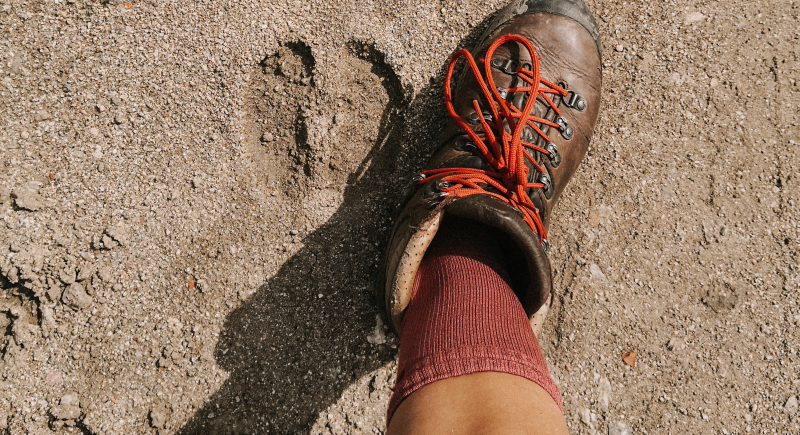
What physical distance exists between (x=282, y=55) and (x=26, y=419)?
5.09 feet

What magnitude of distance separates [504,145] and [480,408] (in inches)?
34.7

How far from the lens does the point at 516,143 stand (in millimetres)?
1524

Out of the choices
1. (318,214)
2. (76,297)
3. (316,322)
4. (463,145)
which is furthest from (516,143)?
(76,297)

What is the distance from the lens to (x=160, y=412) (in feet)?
5.27

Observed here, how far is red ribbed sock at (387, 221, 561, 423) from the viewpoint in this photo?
1.13m

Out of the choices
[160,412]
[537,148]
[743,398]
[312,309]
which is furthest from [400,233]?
[743,398]

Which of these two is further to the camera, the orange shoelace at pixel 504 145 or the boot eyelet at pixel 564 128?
the boot eyelet at pixel 564 128

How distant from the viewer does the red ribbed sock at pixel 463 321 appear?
1.13 meters

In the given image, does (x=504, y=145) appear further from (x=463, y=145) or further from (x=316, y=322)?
(x=316, y=322)

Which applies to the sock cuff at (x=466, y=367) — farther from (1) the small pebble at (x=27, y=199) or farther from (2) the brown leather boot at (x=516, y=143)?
(1) the small pebble at (x=27, y=199)

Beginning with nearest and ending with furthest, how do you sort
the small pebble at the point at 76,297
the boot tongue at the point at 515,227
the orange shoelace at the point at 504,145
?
the boot tongue at the point at 515,227, the orange shoelace at the point at 504,145, the small pebble at the point at 76,297

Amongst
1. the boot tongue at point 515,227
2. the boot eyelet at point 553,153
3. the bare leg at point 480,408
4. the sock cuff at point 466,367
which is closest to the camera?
the bare leg at point 480,408

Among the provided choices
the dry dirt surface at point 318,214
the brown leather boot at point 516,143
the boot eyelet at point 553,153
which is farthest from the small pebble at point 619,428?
the boot eyelet at point 553,153

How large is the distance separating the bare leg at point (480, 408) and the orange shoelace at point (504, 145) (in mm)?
547
